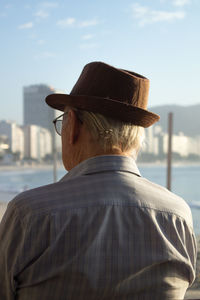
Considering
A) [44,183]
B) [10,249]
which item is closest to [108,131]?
[10,249]

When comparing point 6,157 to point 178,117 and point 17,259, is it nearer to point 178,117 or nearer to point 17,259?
point 178,117

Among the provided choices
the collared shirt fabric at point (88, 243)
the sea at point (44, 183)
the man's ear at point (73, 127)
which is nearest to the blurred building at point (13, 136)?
the sea at point (44, 183)

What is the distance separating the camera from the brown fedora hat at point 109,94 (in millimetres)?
689

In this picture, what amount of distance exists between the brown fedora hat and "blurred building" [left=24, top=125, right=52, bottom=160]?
208ft

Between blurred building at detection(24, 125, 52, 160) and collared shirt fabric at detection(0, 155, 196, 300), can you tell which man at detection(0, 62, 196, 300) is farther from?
blurred building at detection(24, 125, 52, 160)

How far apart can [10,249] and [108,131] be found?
0.95ft

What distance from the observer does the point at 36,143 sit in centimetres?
6975

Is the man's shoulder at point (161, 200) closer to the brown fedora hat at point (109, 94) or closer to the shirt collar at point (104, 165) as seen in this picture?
the shirt collar at point (104, 165)

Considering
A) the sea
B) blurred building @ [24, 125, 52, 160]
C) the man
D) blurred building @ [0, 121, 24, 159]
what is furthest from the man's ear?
blurred building @ [0, 121, 24, 159]

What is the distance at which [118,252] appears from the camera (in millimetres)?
593

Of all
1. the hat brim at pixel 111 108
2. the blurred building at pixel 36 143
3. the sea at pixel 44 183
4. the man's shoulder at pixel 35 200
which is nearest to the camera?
the man's shoulder at pixel 35 200

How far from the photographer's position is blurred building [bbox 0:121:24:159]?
218ft

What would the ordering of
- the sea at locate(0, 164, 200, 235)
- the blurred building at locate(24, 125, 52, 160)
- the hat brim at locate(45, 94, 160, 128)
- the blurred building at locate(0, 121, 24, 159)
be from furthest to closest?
the blurred building at locate(0, 121, 24, 159) → the blurred building at locate(24, 125, 52, 160) → the sea at locate(0, 164, 200, 235) → the hat brim at locate(45, 94, 160, 128)

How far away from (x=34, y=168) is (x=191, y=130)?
27225mm
